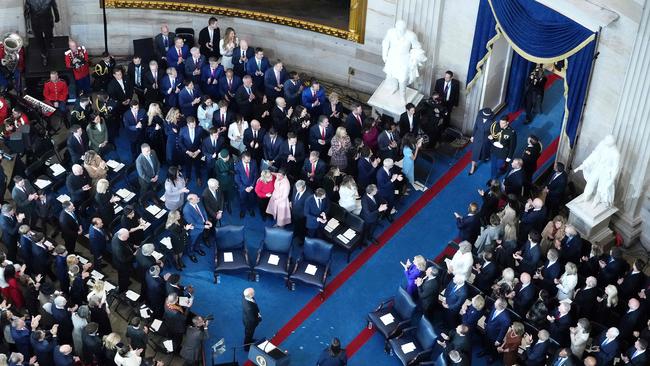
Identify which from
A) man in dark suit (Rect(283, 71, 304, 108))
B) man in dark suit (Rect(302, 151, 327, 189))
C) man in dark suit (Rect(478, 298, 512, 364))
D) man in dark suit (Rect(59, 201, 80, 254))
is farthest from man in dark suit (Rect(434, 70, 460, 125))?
man in dark suit (Rect(59, 201, 80, 254))

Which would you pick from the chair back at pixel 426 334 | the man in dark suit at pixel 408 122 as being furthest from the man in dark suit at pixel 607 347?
the man in dark suit at pixel 408 122

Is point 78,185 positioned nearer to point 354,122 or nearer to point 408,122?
point 354,122

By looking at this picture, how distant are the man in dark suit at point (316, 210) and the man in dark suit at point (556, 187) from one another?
4.05m

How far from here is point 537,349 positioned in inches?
589

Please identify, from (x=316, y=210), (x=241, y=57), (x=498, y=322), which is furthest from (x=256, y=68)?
(x=498, y=322)

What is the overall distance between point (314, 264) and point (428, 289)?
7.35ft

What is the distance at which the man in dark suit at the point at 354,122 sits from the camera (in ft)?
62.5

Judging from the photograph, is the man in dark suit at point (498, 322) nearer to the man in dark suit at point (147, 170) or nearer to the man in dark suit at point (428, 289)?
the man in dark suit at point (428, 289)

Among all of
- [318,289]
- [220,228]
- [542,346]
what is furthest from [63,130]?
[542,346]

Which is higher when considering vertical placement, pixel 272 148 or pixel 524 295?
pixel 272 148

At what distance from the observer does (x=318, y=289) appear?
17297mm

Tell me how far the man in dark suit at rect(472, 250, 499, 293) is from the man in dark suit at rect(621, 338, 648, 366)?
2.43m

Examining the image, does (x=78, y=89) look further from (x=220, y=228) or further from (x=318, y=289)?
(x=318, y=289)

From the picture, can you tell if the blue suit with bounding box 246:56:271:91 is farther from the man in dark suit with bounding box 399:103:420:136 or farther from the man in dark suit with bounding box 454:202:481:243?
the man in dark suit with bounding box 454:202:481:243
